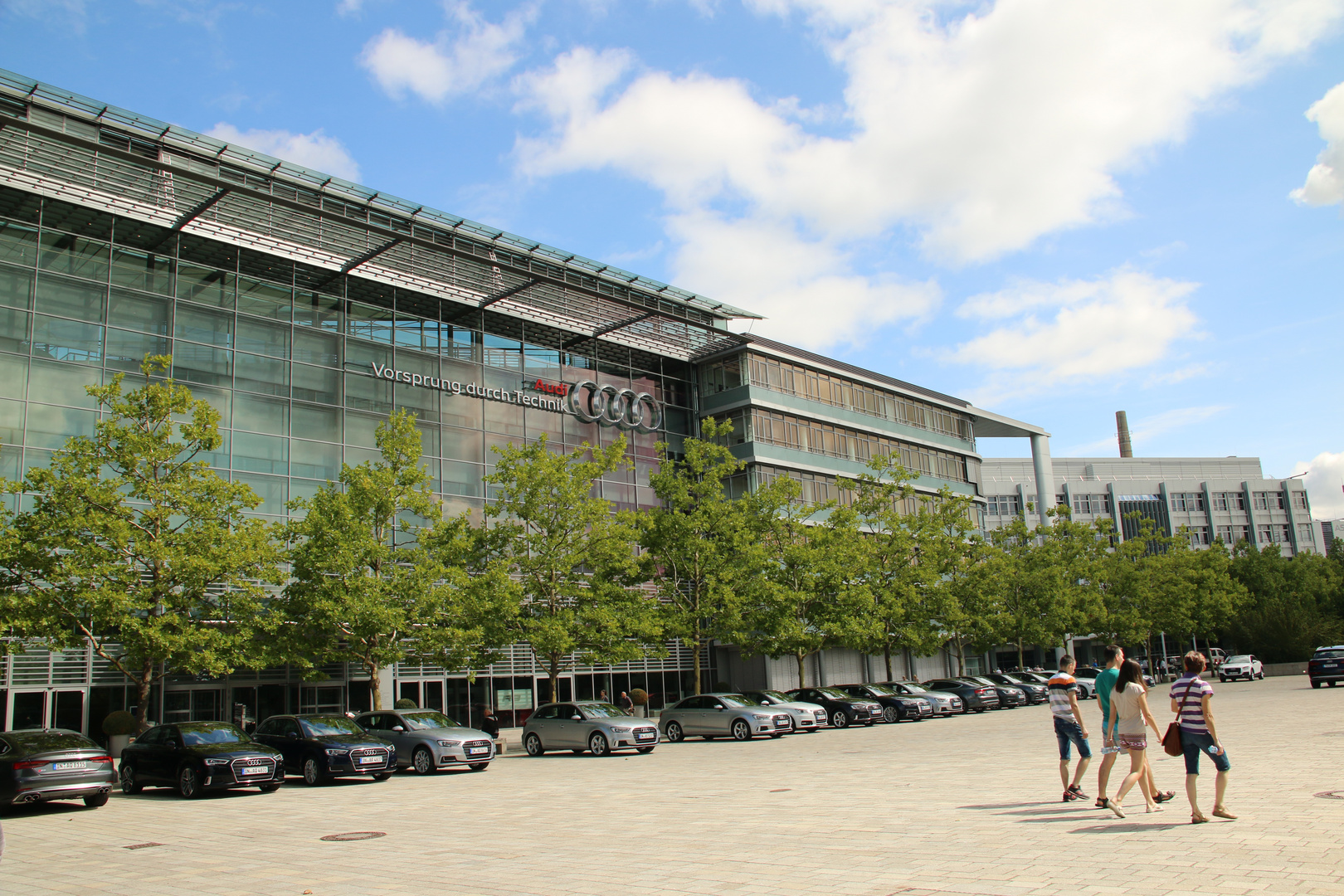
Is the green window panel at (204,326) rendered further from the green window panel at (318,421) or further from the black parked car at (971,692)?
the black parked car at (971,692)

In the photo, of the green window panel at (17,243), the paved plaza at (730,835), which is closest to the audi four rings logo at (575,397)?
the green window panel at (17,243)

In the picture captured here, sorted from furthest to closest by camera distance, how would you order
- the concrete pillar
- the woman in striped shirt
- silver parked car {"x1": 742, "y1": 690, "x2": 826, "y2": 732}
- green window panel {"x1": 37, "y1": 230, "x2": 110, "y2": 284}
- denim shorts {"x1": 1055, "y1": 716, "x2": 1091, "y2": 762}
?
the concrete pillar, green window panel {"x1": 37, "y1": 230, "x2": 110, "y2": 284}, silver parked car {"x1": 742, "y1": 690, "x2": 826, "y2": 732}, denim shorts {"x1": 1055, "y1": 716, "x2": 1091, "y2": 762}, the woman in striped shirt

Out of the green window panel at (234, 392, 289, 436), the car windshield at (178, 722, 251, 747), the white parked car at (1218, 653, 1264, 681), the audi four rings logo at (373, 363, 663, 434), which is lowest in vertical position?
the white parked car at (1218, 653, 1264, 681)

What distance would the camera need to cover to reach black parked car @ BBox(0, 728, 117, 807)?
51.6ft

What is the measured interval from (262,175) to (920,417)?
4145 centimetres

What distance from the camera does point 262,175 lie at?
115ft

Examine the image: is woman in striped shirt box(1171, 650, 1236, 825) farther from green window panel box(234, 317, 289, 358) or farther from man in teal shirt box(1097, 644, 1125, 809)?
green window panel box(234, 317, 289, 358)

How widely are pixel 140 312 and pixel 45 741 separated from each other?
66.9ft

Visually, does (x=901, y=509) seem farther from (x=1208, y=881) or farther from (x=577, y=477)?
(x=1208, y=881)

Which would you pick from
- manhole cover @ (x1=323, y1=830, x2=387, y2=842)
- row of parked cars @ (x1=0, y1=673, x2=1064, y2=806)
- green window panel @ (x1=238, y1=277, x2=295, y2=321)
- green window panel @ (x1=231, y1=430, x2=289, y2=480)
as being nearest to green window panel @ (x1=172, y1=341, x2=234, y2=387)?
green window panel @ (x1=231, y1=430, x2=289, y2=480)

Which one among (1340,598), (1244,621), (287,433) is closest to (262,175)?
(287,433)

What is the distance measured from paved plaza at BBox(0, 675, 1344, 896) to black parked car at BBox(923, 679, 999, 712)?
20508mm

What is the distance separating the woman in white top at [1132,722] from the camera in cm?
1093

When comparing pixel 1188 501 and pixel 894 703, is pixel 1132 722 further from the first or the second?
pixel 1188 501
